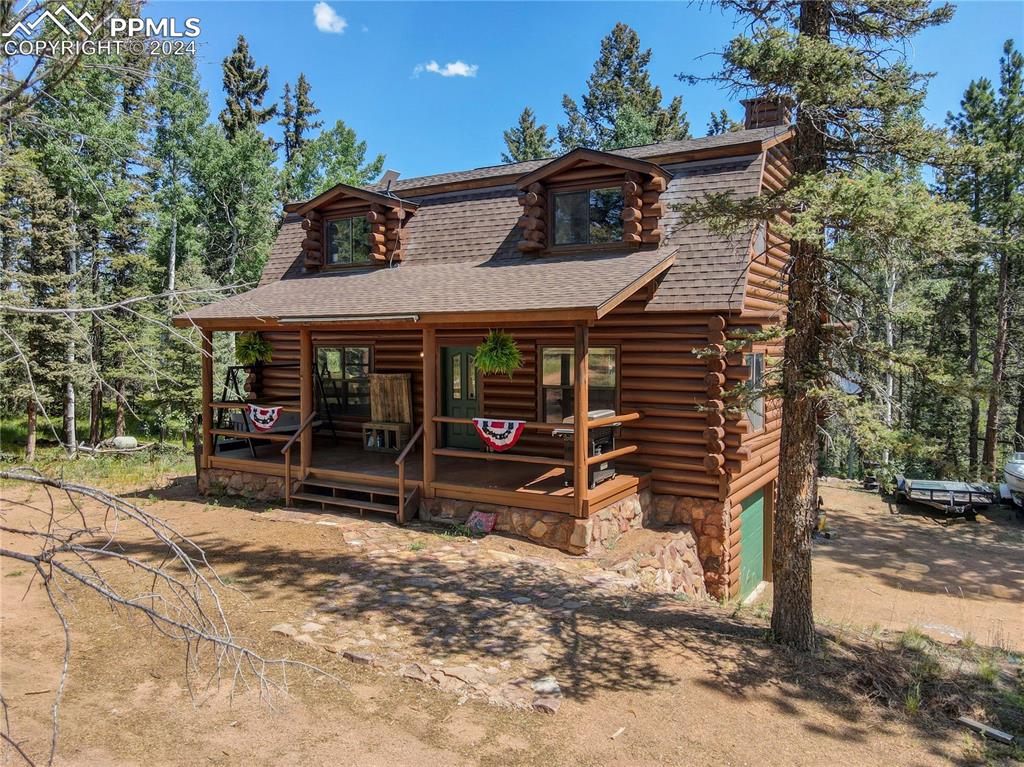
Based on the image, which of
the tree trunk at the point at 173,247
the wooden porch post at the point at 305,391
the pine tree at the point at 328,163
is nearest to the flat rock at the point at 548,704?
the wooden porch post at the point at 305,391

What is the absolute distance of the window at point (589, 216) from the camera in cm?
1139

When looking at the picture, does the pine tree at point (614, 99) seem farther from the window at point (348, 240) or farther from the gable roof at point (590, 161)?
the gable roof at point (590, 161)

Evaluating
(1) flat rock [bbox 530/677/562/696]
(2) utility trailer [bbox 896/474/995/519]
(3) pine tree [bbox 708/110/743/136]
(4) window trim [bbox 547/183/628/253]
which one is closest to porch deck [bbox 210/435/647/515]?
(1) flat rock [bbox 530/677/562/696]

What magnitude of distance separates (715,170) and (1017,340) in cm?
2198

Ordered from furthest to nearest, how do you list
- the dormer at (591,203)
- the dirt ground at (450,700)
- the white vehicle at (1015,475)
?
the white vehicle at (1015,475) → the dormer at (591,203) → the dirt ground at (450,700)

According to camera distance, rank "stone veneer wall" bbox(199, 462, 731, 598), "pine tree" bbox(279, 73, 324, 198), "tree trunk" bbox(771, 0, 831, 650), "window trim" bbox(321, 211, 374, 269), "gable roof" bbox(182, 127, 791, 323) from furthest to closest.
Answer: "pine tree" bbox(279, 73, 324, 198) < "window trim" bbox(321, 211, 374, 269) < "gable roof" bbox(182, 127, 791, 323) < "stone veneer wall" bbox(199, 462, 731, 598) < "tree trunk" bbox(771, 0, 831, 650)

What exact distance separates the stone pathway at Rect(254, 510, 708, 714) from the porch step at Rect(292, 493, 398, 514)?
0.56 metres

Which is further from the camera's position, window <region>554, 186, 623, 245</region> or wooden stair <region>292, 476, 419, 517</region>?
window <region>554, 186, 623, 245</region>

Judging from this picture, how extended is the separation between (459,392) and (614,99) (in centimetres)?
3042

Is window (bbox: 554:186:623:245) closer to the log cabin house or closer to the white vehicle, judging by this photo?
the log cabin house

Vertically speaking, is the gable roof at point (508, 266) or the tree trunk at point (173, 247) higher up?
the tree trunk at point (173, 247)

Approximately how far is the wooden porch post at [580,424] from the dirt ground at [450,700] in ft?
3.31

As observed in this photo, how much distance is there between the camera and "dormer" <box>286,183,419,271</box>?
543 inches

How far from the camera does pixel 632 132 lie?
105 feet
